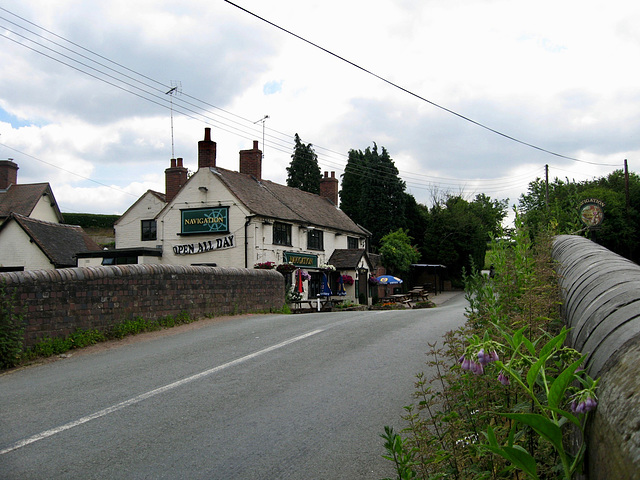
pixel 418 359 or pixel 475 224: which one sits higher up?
pixel 475 224

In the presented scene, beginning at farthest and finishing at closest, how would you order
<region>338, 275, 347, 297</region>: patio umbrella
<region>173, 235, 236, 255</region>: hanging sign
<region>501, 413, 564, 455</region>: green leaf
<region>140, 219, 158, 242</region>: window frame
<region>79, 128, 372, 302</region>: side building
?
<region>140, 219, 158, 242</region>: window frame < <region>338, 275, 347, 297</region>: patio umbrella < <region>173, 235, 236, 255</region>: hanging sign < <region>79, 128, 372, 302</region>: side building < <region>501, 413, 564, 455</region>: green leaf

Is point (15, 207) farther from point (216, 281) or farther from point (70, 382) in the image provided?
point (70, 382)

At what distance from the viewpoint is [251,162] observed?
39406 mm

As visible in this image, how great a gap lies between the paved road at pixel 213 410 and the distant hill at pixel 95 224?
54.9 metres

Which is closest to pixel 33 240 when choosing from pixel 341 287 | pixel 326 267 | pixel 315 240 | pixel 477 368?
pixel 315 240

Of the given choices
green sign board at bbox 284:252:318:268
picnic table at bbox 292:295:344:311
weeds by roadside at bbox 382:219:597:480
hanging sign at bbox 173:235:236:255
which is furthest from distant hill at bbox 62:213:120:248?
weeds by roadside at bbox 382:219:597:480

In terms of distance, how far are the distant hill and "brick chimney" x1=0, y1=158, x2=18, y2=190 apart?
16.1 metres

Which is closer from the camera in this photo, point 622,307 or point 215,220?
point 622,307

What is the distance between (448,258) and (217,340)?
49164mm

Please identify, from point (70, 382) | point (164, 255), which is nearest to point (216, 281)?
point (70, 382)

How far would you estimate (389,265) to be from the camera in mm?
52156

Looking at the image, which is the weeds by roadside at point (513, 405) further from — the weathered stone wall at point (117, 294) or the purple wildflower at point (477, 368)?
the weathered stone wall at point (117, 294)

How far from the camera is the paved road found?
5176 millimetres

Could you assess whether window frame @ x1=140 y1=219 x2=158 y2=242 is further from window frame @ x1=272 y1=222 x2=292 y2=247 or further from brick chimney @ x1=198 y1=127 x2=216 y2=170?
window frame @ x1=272 y1=222 x2=292 y2=247
